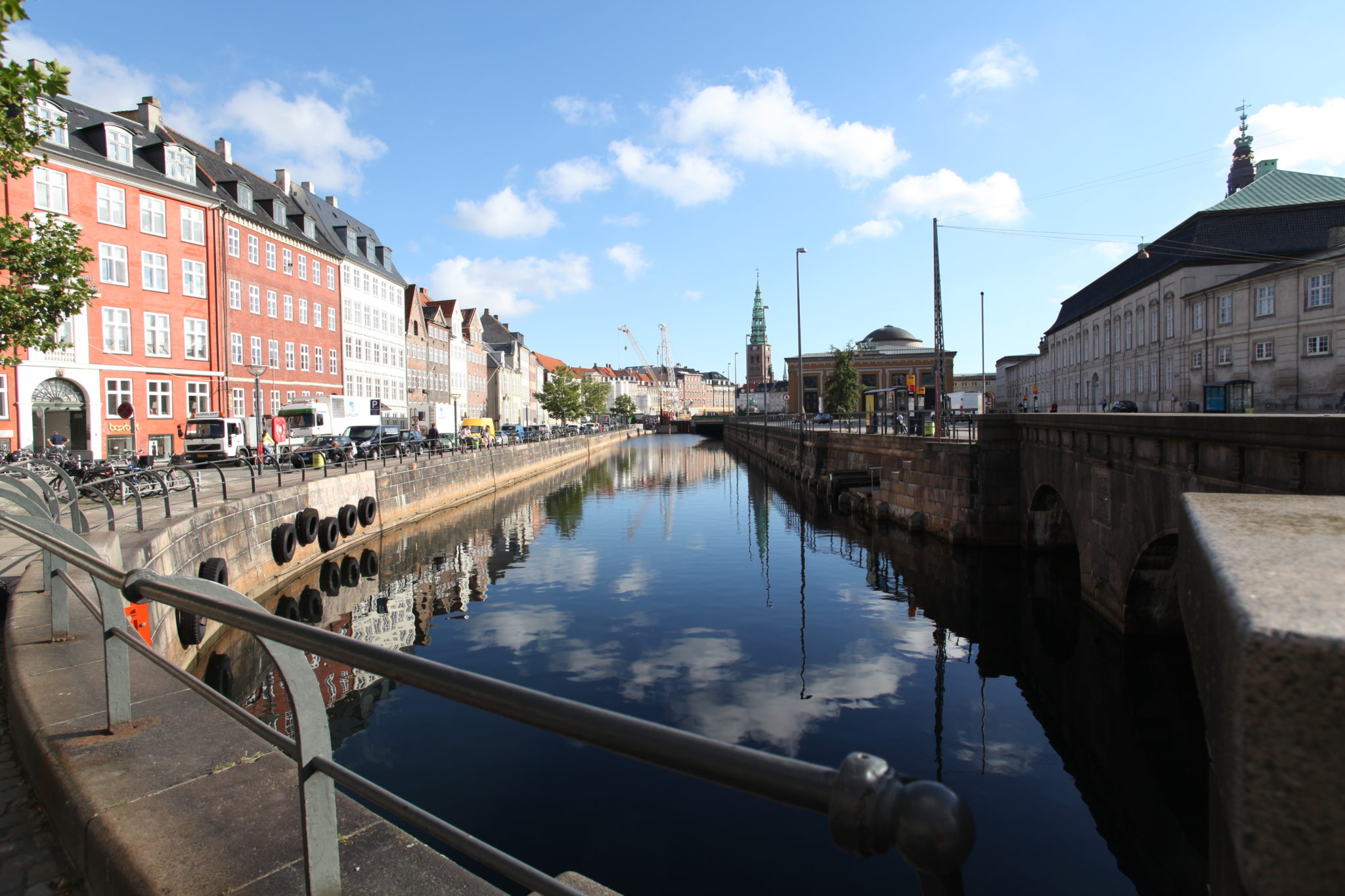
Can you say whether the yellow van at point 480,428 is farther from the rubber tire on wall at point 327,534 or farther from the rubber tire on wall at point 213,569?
the rubber tire on wall at point 213,569

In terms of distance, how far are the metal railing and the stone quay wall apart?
68.8 feet

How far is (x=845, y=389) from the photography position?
78.4 metres

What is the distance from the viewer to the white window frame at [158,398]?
35594 millimetres

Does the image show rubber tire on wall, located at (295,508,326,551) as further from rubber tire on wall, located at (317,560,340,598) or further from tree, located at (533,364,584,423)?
tree, located at (533,364,584,423)

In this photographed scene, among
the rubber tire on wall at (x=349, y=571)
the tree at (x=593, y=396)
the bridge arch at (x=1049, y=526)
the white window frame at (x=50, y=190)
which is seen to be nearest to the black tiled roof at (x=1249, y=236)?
the bridge arch at (x=1049, y=526)

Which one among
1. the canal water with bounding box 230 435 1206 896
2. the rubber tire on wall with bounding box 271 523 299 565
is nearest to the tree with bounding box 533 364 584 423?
the canal water with bounding box 230 435 1206 896

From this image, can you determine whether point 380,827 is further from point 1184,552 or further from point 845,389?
point 845,389

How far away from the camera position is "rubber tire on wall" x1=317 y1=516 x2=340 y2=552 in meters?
21.8

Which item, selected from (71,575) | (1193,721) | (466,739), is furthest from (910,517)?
(71,575)

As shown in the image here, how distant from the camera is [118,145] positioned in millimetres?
34594

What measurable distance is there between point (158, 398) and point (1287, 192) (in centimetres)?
6592

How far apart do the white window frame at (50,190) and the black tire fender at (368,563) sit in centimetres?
2043

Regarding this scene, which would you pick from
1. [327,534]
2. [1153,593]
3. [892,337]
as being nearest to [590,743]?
[1153,593]

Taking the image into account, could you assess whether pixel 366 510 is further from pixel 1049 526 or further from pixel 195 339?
pixel 1049 526
